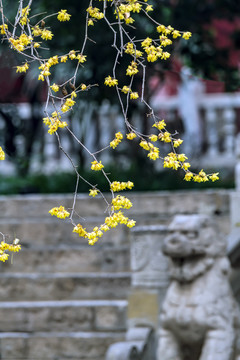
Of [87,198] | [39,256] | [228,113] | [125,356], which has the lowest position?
[125,356]

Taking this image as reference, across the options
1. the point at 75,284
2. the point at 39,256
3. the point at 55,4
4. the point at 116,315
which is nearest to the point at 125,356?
the point at 116,315

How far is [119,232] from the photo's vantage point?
973 cm

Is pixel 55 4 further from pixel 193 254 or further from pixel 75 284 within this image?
pixel 193 254

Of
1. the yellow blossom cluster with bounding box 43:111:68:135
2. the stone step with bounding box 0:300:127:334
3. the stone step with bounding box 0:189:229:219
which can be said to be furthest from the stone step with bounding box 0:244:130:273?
the yellow blossom cluster with bounding box 43:111:68:135

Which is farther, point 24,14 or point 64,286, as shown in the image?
point 64,286

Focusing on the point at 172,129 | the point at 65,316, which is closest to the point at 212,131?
the point at 172,129

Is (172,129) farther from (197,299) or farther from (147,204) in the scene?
(197,299)

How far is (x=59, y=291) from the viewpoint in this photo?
29.7 feet

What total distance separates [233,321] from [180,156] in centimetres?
304

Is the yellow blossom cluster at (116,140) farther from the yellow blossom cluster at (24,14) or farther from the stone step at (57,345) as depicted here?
the stone step at (57,345)

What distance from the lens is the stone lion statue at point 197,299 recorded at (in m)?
6.69

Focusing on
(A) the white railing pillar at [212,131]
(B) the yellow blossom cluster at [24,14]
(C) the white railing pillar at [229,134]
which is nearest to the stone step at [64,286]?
(B) the yellow blossom cluster at [24,14]

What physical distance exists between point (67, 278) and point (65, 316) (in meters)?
0.53

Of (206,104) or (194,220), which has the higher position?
(206,104)
